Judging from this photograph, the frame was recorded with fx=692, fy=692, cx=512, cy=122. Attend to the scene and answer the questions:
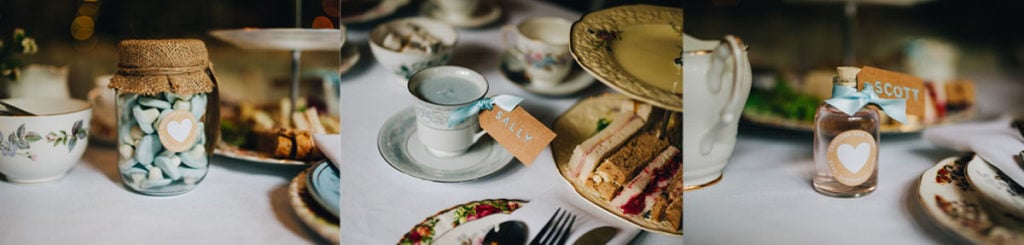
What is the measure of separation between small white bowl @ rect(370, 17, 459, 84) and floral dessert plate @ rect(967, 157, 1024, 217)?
801 mm

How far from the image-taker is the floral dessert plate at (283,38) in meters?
1.08

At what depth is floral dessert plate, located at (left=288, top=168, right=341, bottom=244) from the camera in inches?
39.0

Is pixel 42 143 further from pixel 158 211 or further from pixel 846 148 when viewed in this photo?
pixel 846 148

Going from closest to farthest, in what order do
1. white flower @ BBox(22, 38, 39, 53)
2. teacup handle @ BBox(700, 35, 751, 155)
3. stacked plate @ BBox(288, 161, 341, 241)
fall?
teacup handle @ BBox(700, 35, 751, 155) → stacked plate @ BBox(288, 161, 341, 241) → white flower @ BBox(22, 38, 39, 53)

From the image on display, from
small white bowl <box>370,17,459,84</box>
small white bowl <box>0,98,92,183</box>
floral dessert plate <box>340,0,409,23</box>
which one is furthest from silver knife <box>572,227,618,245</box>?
small white bowl <box>0,98,92,183</box>

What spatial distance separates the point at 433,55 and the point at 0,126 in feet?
2.14

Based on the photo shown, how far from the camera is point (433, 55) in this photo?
99 centimetres

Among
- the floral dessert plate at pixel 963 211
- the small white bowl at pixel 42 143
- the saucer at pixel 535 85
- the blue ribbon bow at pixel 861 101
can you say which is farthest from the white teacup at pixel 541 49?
the small white bowl at pixel 42 143

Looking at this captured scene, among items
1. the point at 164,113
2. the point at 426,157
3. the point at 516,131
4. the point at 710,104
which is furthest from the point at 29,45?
the point at 710,104

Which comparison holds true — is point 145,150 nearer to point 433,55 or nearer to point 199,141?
point 199,141

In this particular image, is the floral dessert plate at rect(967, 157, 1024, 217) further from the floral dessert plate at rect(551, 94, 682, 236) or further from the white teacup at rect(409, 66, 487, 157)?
the white teacup at rect(409, 66, 487, 157)

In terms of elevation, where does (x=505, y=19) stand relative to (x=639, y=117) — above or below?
above

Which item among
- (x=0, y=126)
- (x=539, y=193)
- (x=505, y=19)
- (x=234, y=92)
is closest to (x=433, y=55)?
(x=505, y=19)

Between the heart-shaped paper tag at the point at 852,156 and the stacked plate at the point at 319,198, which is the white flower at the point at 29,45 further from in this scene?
the heart-shaped paper tag at the point at 852,156
